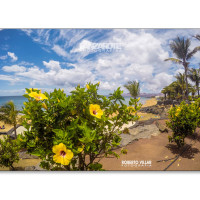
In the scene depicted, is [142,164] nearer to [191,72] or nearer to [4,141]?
[191,72]

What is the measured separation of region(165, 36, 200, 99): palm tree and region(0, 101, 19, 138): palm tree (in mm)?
3654

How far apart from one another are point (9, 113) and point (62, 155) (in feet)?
8.85

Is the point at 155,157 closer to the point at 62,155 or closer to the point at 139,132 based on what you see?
the point at 139,132

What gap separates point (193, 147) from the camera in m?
3.70

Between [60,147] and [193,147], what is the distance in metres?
3.72

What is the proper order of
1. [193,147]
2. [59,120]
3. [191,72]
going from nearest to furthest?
[59,120] < [191,72] < [193,147]

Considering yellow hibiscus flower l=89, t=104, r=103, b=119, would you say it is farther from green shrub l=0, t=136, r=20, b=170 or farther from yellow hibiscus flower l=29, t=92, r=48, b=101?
green shrub l=0, t=136, r=20, b=170

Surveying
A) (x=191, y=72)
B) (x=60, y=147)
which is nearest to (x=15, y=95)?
(x=60, y=147)

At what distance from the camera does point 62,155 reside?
1321 millimetres

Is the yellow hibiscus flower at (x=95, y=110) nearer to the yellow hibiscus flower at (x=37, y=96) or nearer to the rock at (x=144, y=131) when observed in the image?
the yellow hibiscus flower at (x=37, y=96)

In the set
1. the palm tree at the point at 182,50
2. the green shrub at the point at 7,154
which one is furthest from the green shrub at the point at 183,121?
the green shrub at the point at 7,154

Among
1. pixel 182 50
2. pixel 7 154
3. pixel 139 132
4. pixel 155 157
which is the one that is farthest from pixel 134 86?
pixel 7 154

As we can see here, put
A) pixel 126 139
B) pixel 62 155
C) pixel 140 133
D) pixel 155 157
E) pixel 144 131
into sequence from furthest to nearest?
pixel 144 131, pixel 140 133, pixel 126 139, pixel 155 157, pixel 62 155

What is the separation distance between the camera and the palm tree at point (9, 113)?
10.7 ft
